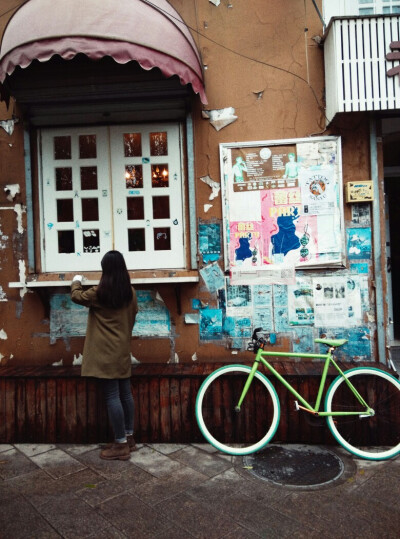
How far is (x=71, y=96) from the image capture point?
5.02 metres

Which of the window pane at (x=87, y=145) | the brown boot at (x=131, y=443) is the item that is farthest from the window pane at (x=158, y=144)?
the brown boot at (x=131, y=443)

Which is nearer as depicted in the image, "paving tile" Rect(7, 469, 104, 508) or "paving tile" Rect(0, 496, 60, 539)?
"paving tile" Rect(0, 496, 60, 539)

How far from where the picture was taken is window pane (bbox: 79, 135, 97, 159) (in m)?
5.32

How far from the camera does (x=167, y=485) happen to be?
3568 mm

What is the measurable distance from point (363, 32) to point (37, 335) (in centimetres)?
535

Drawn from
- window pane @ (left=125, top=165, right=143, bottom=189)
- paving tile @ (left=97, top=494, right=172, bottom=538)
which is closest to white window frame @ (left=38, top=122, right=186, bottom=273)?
window pane @ (left=125, top=165, right=143, bottom=189)

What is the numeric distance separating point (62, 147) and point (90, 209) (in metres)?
0.90

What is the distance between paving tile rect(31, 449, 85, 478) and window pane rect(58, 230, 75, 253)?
2412 millimetres

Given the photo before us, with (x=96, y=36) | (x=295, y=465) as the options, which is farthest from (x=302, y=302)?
(x=96, y=36)

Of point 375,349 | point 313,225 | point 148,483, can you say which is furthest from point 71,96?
point 375,349

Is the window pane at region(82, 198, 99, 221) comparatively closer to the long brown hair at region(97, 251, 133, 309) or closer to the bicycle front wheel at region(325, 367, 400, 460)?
the long brown hair at region(97, 251, 133, 309)

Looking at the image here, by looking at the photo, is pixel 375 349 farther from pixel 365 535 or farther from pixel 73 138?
pixel 73 138

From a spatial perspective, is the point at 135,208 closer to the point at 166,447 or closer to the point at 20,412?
the point at 20,412

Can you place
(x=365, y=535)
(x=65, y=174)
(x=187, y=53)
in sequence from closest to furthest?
(x=365, y=535), (x=187, y=53), (x=65, y=174)
